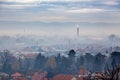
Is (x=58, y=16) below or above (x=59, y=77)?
above

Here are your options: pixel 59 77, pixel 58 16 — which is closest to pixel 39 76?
pixel 59 77

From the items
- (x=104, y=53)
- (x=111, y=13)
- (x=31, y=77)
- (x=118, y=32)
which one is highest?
(x=111, y=13)

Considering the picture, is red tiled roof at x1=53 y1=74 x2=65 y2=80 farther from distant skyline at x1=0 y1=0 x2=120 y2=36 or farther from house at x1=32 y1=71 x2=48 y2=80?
distant skyline at x1=0 y1=0 x2=120 y2=36

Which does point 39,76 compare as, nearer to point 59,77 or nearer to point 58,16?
point 59,77

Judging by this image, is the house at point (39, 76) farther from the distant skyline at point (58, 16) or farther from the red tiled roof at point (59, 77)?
the distant skyline at point (58, 16)

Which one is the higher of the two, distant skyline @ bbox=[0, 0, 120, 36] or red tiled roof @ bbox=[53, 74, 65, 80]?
distant skyline @ bbox=[0, 0, 120, 36]

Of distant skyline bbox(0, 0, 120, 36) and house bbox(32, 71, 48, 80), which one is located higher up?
distant skyline bbox(0, 0, 120, 36)

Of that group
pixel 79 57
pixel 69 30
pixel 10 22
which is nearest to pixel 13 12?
pixel 10 22

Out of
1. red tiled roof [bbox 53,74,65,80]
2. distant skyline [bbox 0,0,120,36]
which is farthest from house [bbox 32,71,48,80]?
distant skyline [bbox 0,0,120,36]

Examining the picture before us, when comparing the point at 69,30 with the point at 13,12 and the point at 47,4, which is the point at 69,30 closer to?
the point at 47,4
